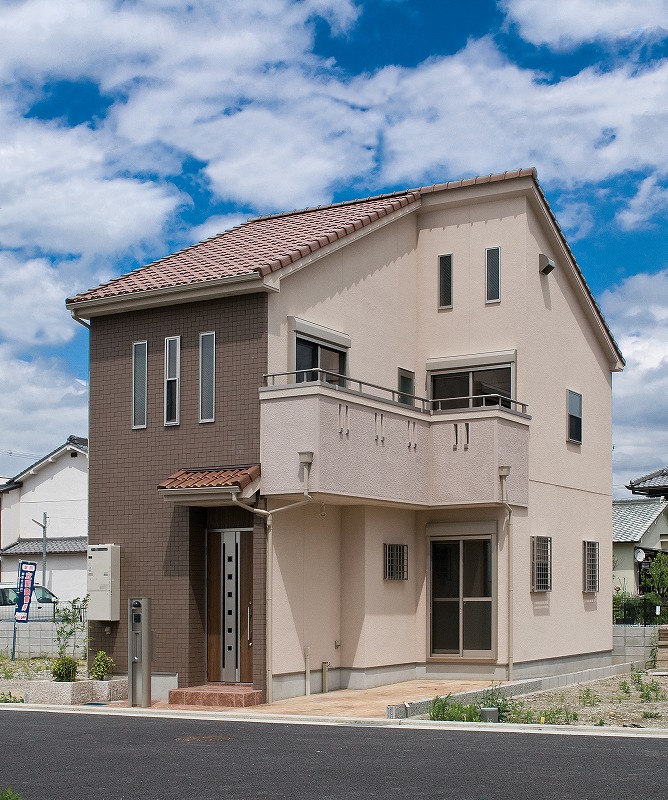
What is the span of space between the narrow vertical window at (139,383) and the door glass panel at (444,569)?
5.97 m

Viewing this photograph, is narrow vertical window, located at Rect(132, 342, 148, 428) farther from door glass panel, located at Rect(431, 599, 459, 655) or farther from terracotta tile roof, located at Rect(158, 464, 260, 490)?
door glass panel, located at Rect(431, 599, 459, 655)

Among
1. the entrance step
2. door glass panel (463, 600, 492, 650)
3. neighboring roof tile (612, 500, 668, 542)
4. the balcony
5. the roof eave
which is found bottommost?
the entrance step

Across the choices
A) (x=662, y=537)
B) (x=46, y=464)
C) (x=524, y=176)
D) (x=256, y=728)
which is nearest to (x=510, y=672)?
(x=256, y=728)

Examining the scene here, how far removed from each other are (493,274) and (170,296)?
661 centimetres

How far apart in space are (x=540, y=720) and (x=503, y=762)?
11.7ft

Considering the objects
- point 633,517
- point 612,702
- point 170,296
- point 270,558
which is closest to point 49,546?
point 633,517

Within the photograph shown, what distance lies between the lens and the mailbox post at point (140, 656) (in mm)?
17172

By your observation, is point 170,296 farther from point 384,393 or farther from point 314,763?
point 314,763

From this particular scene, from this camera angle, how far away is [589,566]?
80.8ft

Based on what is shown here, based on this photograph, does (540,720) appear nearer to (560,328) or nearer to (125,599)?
(125,599)

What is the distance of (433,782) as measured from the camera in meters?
10.6

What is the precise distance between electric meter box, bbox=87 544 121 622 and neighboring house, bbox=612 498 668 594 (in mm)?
19433

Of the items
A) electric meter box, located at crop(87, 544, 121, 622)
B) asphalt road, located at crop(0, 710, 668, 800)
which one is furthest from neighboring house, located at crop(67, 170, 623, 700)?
asphalt road, located at crop(0, 710, 668, 800)

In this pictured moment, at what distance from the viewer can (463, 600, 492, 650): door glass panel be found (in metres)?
20.9
